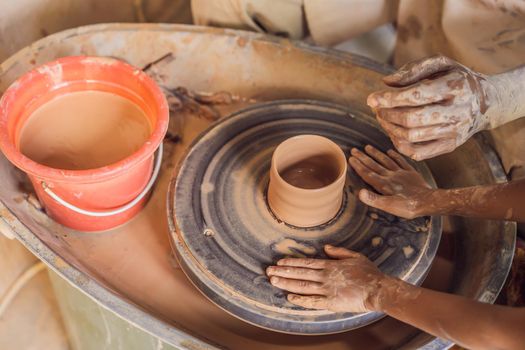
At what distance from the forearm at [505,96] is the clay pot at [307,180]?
397mm

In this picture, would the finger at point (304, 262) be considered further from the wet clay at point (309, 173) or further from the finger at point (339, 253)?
the wet clay at point (309, 173)

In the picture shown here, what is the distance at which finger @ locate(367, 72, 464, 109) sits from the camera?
1.29 meters

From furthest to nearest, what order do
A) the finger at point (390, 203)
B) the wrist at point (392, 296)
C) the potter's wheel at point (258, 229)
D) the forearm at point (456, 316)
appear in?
the finger at point (390, 203), the potter's wheel at point (258, 229), the wrist at point (392, 296), the forearm at point (456, 316)

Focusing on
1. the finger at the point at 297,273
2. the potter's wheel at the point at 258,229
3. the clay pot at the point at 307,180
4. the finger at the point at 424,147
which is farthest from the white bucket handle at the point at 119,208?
the finger at the point at 424,147

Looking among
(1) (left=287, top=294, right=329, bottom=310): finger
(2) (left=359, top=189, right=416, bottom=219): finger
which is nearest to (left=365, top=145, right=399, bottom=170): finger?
(2) (left=359, top=189, right=416, bottom=219): finger

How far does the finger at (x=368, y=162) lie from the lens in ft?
5.18

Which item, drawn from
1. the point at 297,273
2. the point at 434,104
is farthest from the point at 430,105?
the point at 297,273

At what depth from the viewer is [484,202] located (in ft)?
4.62

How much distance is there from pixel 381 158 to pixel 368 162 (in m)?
0.04

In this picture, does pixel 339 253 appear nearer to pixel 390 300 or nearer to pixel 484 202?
pixel 390 300

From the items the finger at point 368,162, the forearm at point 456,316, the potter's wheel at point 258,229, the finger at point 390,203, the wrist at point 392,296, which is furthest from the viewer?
the finger at point 368,162

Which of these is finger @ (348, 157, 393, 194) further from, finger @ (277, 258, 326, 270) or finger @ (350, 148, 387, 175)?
finger @ (277, 258, 326, 270)

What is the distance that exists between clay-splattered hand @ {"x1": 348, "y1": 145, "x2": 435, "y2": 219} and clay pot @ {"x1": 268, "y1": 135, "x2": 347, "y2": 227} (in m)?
0.10

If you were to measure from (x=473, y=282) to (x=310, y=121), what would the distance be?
638 millimetres
